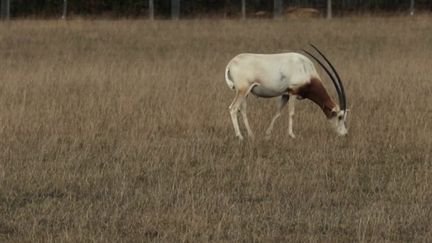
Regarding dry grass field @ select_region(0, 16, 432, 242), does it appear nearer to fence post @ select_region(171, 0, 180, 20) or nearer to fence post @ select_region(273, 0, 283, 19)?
fence post @ select_region(273, 0, 283, 19)

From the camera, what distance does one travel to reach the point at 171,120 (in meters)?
11.7

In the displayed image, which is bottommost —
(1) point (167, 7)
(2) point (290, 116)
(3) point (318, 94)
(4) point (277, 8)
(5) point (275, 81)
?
(1) point (167, 7)

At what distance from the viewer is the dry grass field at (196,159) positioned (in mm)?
6234

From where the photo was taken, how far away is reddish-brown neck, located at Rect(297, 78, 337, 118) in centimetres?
1075

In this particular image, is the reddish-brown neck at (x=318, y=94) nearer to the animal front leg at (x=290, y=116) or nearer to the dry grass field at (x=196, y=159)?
the animal front leg at (x=290, y=116)

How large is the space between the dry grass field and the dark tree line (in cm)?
1740

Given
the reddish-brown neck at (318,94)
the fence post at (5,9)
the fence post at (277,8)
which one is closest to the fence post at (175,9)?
the fence post at (277,8)

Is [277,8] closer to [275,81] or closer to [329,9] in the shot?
[329,9]

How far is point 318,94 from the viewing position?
10812 mm

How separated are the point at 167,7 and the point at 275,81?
2842 cm

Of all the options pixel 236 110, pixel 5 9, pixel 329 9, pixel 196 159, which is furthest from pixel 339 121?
pixel 5 9

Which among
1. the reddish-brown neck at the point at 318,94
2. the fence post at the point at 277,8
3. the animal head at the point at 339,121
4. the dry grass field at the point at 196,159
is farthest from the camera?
the fence post at the point at 277,8

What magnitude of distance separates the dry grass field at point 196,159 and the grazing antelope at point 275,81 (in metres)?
0.31

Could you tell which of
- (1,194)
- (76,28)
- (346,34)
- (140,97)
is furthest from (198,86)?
(76,28)
